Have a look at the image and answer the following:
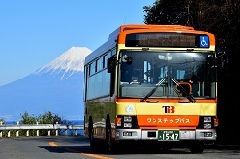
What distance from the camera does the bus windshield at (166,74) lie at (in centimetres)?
1983

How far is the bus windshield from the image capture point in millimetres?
19828

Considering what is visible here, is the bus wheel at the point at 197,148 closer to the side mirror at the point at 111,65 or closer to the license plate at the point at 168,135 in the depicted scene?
the license plate at the point at 168,135

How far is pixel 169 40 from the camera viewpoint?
20312 millimetres

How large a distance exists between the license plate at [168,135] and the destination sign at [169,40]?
2253 mm

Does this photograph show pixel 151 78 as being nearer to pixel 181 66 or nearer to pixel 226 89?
pixel 181 66

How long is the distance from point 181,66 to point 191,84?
20.8 inches

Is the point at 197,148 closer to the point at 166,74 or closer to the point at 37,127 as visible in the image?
the point at 166,74

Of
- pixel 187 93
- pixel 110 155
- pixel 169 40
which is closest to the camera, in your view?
pixel 187 93

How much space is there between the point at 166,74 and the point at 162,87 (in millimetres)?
369

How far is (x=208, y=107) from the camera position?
19906 millimetres

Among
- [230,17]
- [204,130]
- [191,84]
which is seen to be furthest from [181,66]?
[230,17]

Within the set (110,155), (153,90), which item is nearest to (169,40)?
(153,90)

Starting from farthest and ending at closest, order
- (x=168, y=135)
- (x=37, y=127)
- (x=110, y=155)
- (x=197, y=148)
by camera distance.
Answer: (x=37, y=127) < (x=197, y=148) < (x=110, y=155) < (x=168, y=135)

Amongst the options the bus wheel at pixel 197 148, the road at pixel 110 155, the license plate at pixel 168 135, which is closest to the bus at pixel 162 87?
the license plate at pixel 168 135
